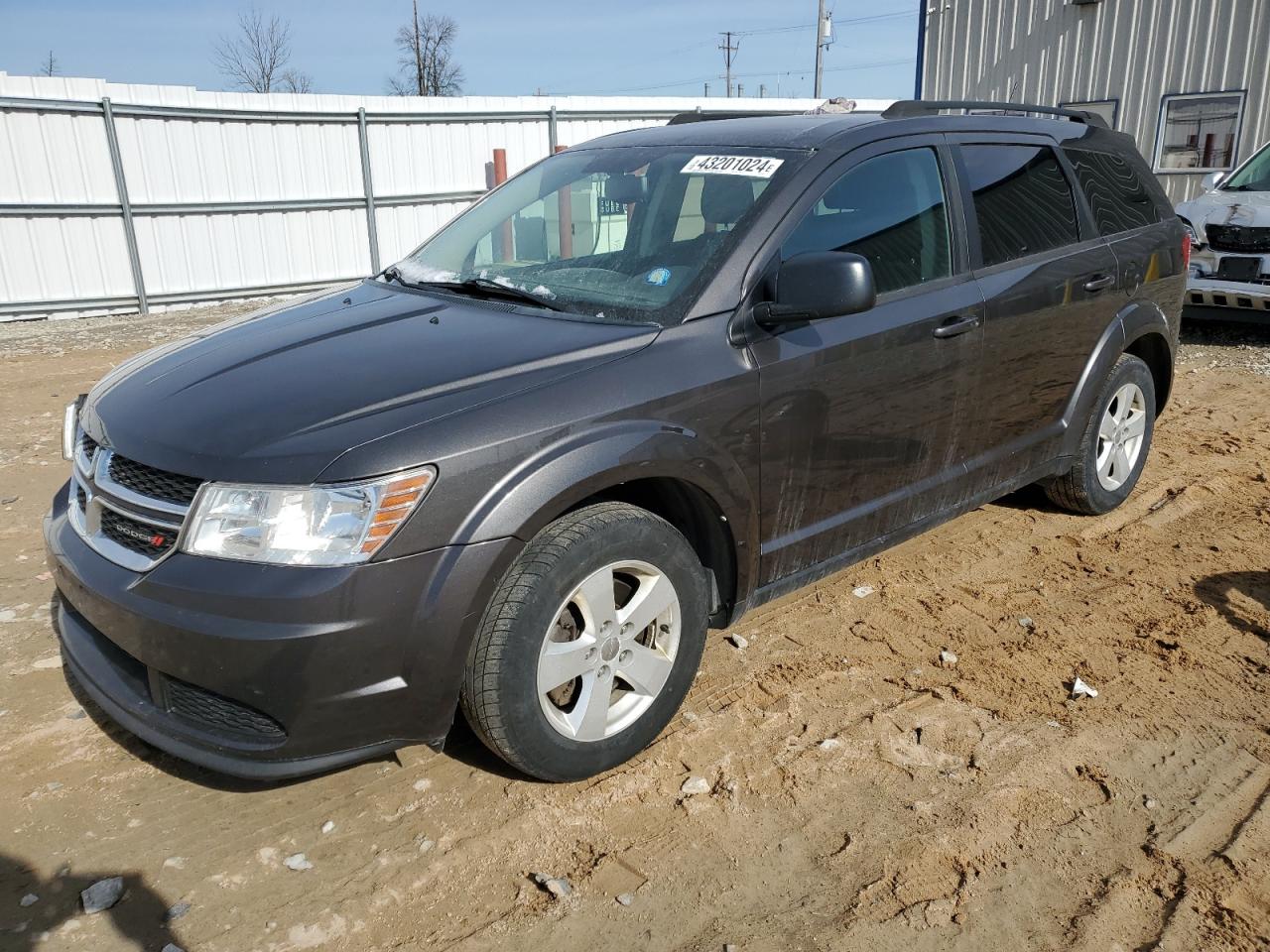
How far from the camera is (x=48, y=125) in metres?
11.5

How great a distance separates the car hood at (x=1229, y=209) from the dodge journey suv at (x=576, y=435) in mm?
5418

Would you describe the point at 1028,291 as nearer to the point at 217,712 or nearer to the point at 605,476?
the point at 605,476

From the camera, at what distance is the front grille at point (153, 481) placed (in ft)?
8.14

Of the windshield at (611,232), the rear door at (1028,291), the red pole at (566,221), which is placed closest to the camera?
the windshield at (611,232)

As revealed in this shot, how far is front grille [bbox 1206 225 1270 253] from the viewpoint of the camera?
8.54 metres

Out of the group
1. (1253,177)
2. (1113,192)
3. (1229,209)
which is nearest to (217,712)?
(1113,192)

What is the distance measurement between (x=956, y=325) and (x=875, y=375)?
0.49m

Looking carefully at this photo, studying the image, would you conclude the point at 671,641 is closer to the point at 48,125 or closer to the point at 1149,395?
the point at 1149,395

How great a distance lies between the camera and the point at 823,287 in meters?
2.94

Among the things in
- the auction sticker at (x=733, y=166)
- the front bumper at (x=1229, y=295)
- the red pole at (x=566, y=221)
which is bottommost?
the front bumper at (x=1229, y=295)

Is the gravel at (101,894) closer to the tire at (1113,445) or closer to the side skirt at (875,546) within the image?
the side skirt at (875,546)

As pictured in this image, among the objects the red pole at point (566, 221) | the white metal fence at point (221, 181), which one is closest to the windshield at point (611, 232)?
the red pole at point (566, 221)

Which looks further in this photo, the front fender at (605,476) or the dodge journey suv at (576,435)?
the front fender at (605,476)

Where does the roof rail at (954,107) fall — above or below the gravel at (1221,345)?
above
